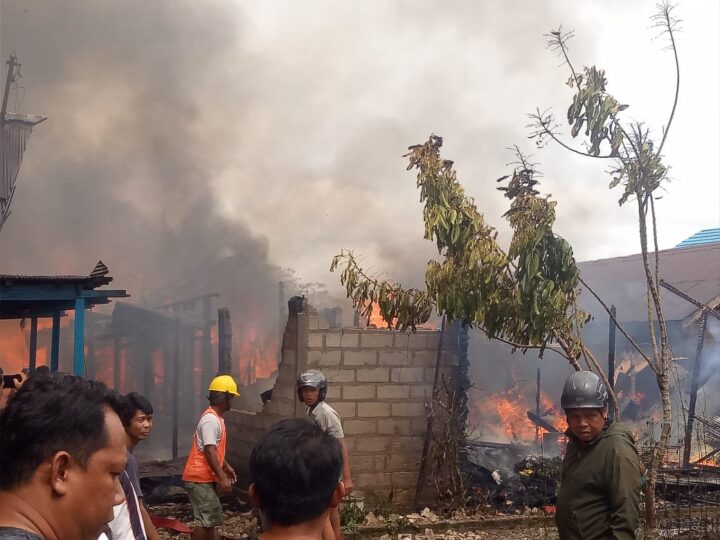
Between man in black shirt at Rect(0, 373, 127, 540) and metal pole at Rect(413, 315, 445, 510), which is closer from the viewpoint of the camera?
man in black shirt at Rect(0, 373, 127, 540)

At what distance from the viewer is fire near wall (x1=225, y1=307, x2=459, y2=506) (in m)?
7.84

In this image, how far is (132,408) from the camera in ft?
12.1

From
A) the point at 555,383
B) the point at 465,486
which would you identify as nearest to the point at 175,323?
the point at 555,383

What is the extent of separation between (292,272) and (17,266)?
9022mm

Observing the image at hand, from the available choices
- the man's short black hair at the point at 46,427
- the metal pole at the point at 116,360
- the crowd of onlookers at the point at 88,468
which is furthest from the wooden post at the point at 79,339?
the metal pole at the point at 116,360

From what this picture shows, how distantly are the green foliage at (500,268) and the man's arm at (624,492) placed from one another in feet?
8.30

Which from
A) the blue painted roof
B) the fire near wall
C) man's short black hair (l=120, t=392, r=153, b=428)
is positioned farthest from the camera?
the blue painted roof

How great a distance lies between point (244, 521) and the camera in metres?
7.54

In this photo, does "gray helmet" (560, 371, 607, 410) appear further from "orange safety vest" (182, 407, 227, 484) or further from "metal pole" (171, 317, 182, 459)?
"metal pole" (171, 317, 182, 459)

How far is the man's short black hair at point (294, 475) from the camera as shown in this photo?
171 centimetres

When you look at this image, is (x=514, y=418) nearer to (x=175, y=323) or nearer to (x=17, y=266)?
(x=175, y=323)

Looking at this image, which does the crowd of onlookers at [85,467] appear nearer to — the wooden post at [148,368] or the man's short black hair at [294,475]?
the man's short black hair at [294,475]

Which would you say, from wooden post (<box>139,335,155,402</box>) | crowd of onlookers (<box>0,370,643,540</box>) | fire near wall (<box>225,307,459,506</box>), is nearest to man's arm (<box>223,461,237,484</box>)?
fire near wall (<box>225,307,459,506</box>)

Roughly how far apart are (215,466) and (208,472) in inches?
7.7
